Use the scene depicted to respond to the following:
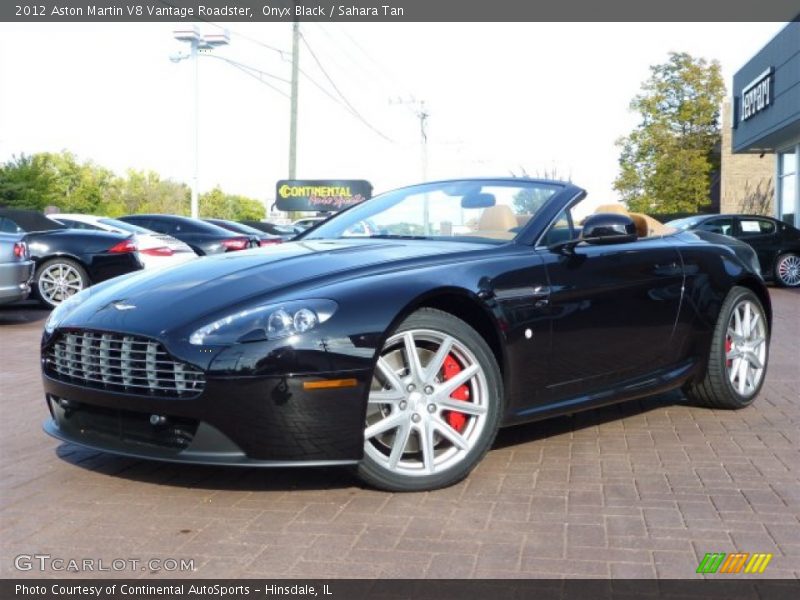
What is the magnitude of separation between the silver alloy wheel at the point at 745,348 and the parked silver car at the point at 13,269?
784 cm

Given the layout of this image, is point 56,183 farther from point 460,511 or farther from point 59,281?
point 460,511

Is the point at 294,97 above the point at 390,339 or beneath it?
above

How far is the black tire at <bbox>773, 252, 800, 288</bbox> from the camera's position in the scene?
1895cm

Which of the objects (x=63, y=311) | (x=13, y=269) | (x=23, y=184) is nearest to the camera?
(x=63, y=311)

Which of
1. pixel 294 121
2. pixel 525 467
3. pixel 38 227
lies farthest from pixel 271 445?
pixel 294 121

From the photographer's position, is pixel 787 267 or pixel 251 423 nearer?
pixel 251 423

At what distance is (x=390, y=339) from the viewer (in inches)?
159

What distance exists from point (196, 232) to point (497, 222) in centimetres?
1292

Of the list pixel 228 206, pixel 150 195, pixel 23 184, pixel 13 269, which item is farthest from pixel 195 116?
pixel 228 206

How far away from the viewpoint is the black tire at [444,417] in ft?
13.3

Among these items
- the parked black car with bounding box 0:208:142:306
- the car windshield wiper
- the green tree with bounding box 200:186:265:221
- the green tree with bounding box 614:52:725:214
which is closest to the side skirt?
the car windshield wiper

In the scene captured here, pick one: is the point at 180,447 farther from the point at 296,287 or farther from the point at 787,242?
the point at 787,242

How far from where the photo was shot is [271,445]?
→ 3.79m

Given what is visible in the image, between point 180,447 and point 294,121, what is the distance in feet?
94.0
